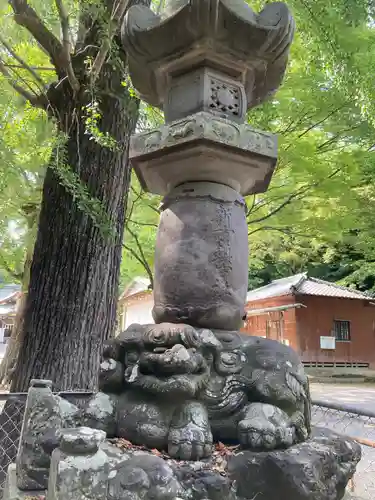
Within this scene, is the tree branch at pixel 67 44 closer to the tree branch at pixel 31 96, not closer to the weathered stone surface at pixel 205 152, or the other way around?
the tree branch at pixel 31 96

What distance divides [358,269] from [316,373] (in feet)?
17.1

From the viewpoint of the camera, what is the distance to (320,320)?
1794 centimetres

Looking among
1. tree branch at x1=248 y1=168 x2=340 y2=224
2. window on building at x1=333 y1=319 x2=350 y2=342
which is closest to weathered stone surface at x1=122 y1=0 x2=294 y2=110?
tree branch at x1=248 y1=168 x2=340 y2=224

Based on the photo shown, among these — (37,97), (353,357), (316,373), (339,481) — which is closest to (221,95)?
(339,481)

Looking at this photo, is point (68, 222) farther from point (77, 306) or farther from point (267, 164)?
point (267, 164)

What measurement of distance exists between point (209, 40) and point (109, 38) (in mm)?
1760

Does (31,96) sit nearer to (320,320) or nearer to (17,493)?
(17,493)

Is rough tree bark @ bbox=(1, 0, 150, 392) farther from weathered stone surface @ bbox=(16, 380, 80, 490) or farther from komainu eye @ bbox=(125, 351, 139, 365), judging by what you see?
komainu eye @ bbox=(125, 351, 139, 365)

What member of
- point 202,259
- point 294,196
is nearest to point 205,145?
point 202,259

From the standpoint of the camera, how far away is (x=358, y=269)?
1934 centimetres

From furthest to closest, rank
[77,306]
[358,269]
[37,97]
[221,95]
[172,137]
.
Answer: [358,269]
[37,97]
[77,306]
[221,95]
[172,137]

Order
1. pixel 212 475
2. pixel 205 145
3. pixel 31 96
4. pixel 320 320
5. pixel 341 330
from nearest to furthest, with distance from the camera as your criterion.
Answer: pixel 212 475, pixel 205 145, pixel 31 96, pixel 320 320, pixel 341 330

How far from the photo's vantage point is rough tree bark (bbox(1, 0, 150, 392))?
4098 mm

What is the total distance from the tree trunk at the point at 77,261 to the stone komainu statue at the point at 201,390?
6.17 ft
